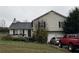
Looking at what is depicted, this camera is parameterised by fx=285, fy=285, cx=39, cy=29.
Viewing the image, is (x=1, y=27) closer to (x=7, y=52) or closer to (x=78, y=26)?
(x=78, y=26)

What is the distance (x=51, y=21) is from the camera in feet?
139

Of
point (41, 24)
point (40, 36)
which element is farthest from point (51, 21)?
point (40, 36)

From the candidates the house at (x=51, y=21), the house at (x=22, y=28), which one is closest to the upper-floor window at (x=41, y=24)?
the house at (x=51, y=21)

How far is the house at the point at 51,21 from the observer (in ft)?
131

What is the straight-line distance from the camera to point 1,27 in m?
32.4

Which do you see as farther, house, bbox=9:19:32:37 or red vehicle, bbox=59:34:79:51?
house, bbox=9:19:32:37

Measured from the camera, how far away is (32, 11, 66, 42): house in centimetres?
3991

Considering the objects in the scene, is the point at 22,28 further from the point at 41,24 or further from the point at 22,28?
the point at 41,24

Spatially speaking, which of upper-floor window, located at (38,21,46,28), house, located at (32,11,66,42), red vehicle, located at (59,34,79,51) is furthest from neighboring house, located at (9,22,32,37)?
red vehicle, located at (59,34,79,51)

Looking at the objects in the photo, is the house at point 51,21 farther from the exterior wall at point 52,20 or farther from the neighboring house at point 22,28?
the neighboring house at point 22,28

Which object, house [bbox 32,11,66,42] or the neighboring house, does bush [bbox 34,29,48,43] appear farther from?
the neighboring house

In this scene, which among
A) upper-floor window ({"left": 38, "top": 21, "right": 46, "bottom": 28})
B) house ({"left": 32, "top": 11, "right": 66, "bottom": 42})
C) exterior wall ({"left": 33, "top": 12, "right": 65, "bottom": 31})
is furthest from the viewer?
exterior wall ({"left": 33, "top": 12, "right": 65, "bottom": 31})
